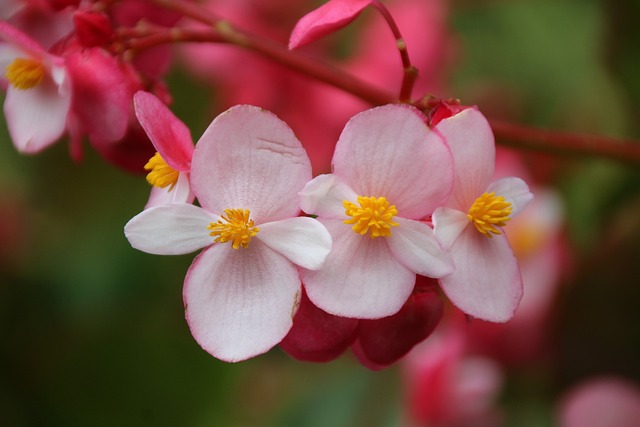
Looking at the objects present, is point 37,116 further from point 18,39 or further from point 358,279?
point 358,279

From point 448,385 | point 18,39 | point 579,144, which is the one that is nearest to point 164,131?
point 18,39

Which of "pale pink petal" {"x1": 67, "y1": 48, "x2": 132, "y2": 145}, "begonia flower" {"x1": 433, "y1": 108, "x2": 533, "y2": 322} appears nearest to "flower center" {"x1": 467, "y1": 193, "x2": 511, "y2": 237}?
"begonia flower" {"x1": 433, "y1": 108, "x2": 533, "y2": 322}

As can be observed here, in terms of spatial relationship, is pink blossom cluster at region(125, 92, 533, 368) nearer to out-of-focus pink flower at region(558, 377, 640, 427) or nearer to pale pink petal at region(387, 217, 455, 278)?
pale pink petal at region(387, 217, 455, 278)

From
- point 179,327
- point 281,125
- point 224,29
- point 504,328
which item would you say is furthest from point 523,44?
point 281,125

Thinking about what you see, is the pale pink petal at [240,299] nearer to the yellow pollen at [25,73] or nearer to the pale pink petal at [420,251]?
the pale pink petal at [420,251]

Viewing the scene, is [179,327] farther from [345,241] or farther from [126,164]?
[345,241]

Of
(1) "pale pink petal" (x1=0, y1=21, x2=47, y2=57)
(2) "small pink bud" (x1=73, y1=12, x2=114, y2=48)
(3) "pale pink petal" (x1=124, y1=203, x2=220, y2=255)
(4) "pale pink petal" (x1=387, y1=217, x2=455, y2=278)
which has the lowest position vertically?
(3) "pale pink petal" (x1=124, y1=203, x2=220, y2=255)
